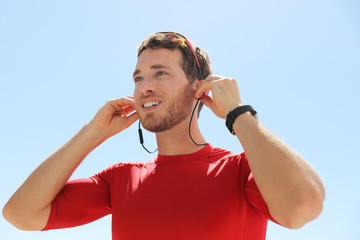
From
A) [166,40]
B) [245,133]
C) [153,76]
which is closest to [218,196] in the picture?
[245,133]

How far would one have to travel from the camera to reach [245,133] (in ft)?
6.70

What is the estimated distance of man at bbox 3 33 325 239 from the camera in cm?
188

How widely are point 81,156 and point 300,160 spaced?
193 cm

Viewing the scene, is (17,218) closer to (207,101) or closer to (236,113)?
(207,101)

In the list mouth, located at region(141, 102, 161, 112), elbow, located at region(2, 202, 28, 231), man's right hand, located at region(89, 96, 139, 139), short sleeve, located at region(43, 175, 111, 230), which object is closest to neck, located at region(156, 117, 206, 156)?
mouth, located at region(141, 102, 161, 112)

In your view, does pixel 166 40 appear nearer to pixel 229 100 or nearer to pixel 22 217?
pixel 229 100

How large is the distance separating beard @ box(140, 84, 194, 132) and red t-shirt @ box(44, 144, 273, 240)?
11.9 inches

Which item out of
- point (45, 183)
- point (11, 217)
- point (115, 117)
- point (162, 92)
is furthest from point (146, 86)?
point (11, 217)

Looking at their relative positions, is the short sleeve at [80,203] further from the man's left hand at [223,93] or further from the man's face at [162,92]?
the man's left hand at [223,93]

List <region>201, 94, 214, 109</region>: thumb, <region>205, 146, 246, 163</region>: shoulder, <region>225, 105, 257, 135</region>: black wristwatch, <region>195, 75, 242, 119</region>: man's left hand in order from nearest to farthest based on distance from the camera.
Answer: <region>225, 105, 257, 135</region>: black wristwatch
<region>195, 75, 242, 119</region>: man's left hand
<region>205, 146, 246, 163</region>: shoulder
<region>201, 94, 214, 109</region>: thumb

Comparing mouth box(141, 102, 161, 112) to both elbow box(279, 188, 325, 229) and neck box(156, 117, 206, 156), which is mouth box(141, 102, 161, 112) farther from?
elbow box(279, 188, 325, 229)

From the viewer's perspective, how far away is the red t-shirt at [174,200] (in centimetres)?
229

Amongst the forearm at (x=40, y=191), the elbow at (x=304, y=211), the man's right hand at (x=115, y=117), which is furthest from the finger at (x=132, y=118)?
the elbow at (x=304, y=211)

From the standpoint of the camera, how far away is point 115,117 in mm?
3195
